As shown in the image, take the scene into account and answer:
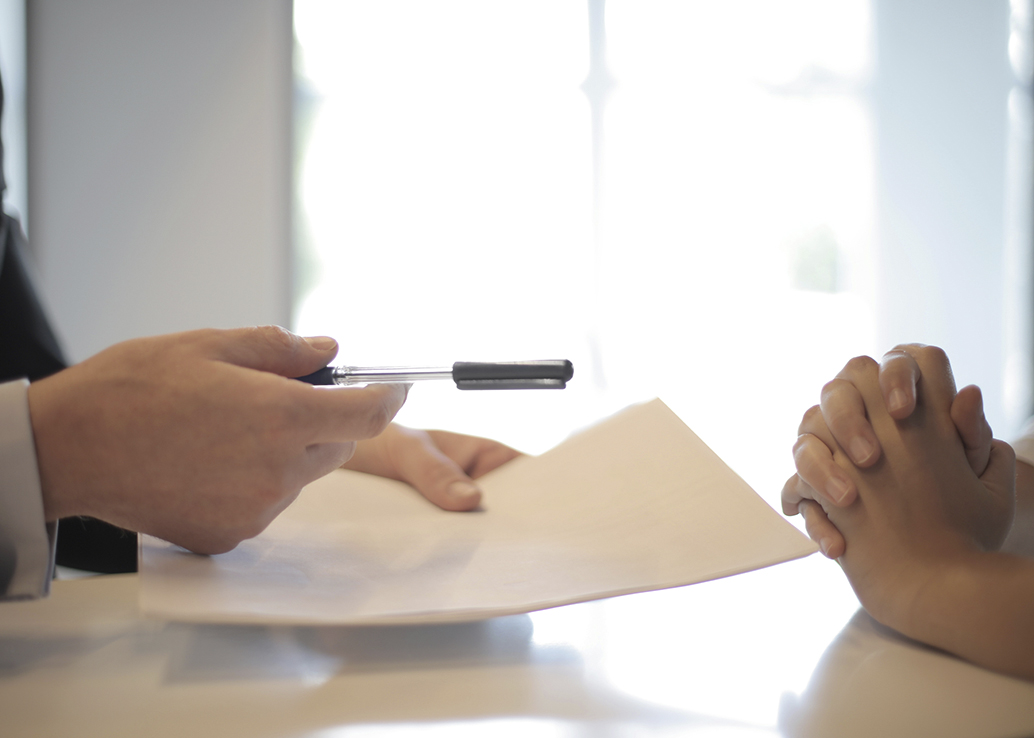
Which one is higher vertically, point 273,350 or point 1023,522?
point 273,350

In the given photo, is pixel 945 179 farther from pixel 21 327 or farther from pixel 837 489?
pixel 21 327

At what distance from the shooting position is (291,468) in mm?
335

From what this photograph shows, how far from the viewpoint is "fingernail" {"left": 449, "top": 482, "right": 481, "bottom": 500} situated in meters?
0.46

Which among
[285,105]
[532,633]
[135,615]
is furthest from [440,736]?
A: [285,105]

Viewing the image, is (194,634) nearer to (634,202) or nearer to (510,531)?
(510,531)

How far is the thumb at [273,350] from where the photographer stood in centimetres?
34

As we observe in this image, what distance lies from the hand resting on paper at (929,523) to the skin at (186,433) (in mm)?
256

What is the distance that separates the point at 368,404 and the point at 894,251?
2.95 m

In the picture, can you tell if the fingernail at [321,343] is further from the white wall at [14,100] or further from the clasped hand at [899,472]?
the white wall at [14,100]

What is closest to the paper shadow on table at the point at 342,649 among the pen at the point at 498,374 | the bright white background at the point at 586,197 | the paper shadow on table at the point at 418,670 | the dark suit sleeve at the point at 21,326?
the paper shadow on table at the point at 418,670

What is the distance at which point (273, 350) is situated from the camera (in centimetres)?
36

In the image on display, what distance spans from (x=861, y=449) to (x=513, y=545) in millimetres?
192

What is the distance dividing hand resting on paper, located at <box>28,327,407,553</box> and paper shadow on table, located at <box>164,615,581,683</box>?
0.19ft

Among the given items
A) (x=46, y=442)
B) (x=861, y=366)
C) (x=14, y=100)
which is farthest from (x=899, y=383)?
(x=14, y=100)
